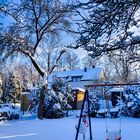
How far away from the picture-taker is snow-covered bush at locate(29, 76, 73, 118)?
72.7ft

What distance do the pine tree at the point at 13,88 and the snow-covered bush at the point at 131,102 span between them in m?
24.7

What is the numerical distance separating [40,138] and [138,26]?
22.0 feet

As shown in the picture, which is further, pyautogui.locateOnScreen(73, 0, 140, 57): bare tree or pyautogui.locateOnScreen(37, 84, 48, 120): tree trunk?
pyautogui.locateOnScreen(37, 84, 48, 120): tree trunk

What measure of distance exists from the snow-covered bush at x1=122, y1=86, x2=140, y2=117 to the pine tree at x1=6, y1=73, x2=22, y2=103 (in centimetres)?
2466

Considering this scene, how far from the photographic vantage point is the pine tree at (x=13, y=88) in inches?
1732

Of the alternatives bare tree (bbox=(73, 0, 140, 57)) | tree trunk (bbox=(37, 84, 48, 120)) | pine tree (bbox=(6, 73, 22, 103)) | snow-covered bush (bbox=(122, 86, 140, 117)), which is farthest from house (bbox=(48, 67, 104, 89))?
bare tree (bbox=(73, 0, 140, 57))

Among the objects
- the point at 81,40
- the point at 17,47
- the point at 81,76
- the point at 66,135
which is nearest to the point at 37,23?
the point at 17,47

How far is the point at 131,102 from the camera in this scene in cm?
2150

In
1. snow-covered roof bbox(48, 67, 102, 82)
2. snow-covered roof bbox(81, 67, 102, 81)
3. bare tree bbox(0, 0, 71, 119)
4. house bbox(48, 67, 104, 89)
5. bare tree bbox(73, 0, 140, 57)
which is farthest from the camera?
snow-covered roof bbox(48, 67, 102, 82)

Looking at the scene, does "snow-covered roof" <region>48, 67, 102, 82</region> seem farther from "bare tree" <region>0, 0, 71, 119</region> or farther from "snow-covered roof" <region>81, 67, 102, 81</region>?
"bare tree" <region>0, 0, 71, 119</region>

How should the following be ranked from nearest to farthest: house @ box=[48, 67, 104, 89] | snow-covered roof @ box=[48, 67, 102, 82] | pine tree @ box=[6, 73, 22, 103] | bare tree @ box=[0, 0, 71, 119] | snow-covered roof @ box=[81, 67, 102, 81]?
bare tree @ box=[0, 0, 71, 119], pine tree @ box=[6, 73, 22, 103], snow-covered roof @ box=[81, 67, 102, 81], house @ box=[48, 67, 104, 89], snow-covered roof @ box=[48, 67, 102, 82]

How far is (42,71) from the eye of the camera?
2242 cm

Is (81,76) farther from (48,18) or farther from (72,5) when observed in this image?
(72,5)

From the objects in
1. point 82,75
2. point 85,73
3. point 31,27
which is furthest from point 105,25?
point 85,73
